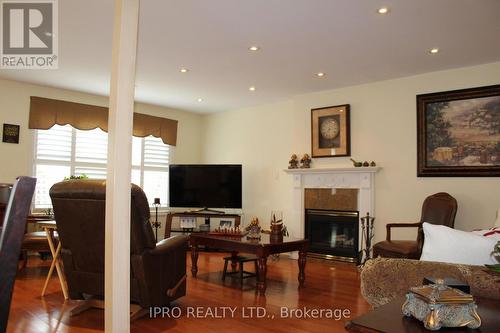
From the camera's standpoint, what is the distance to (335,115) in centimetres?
615

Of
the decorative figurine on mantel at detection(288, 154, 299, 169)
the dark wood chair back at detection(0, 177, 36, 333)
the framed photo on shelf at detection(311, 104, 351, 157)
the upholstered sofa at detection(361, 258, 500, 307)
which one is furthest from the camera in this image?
the decorative figurine on mantel at detection(288, 154, 299, 169)

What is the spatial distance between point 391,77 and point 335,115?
1013mm

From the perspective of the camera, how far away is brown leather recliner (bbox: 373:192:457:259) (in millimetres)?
4348

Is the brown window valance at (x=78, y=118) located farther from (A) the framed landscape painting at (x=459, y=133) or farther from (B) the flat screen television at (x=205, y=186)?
(A) the framed landscape painting at (x=459, y=133)

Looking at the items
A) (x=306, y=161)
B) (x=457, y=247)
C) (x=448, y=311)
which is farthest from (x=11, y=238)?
(x=306, y=161)

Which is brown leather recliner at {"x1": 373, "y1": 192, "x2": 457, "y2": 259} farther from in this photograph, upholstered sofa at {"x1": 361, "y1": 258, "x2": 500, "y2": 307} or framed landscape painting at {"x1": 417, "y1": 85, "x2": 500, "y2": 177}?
upholstered sofa at {"x1": 361, "y1": 258, "x2": 500, "y2": 307}

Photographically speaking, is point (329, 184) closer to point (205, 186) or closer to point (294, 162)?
point (294, 162)

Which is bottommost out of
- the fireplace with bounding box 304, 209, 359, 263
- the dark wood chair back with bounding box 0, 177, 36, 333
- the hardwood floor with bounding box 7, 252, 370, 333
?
the hardwood floor with bounding box 7, 252, 370, 333

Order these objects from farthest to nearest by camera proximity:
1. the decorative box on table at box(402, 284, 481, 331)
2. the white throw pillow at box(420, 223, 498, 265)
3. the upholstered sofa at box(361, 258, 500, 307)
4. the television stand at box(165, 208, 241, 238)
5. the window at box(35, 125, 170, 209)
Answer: the television stand at box(165, 208, 241, 238), the window at box(35, 125, 170, 209), the white throw pillow at box(420, 223, 498, 265), the upholstered sofa at box(361, 258, 500, 307), the decorative box on table at box(402, 284, 481, 331)

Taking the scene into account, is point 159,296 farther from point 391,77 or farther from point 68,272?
point 391,77

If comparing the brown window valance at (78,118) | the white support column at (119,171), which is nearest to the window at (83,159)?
the brown window valance at (78,118)

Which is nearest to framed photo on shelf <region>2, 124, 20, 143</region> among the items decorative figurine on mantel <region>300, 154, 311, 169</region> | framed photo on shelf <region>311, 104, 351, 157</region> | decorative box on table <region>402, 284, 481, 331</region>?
decorative figurine on mantel <region>300, 154, 311, 169</region>

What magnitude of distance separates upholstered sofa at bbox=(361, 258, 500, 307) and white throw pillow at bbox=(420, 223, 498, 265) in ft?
0.31

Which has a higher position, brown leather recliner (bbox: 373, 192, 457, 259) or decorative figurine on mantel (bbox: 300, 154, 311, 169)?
decorative figurine on mantel (bbox: 300, 154, 311, 169)
